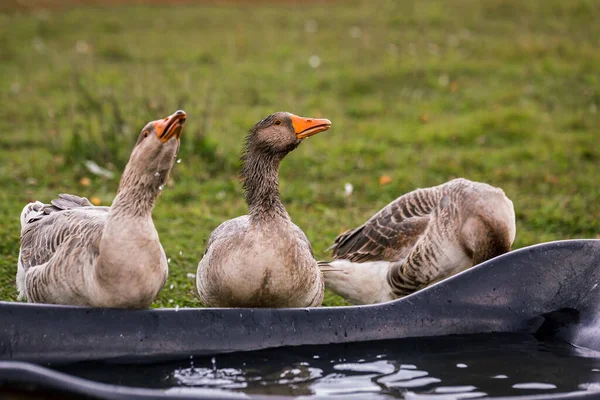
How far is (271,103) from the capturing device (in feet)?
41.6

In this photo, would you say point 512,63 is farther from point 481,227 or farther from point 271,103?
point 481,227

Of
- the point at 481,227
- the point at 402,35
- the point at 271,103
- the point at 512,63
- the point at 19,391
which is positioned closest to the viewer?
the point at 19,391

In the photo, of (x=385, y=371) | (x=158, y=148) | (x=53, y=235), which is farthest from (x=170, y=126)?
(x=385, y=371)

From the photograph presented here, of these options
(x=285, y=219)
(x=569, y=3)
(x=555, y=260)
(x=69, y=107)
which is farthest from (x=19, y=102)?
(x=569, y=3)

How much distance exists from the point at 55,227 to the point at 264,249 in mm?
1352

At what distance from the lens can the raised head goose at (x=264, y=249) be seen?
514cm

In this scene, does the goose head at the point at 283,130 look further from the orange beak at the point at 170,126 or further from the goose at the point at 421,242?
the goose at the point at 421,242

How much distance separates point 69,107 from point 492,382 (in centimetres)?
858

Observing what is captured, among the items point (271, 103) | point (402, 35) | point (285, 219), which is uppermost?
point (402, 35)

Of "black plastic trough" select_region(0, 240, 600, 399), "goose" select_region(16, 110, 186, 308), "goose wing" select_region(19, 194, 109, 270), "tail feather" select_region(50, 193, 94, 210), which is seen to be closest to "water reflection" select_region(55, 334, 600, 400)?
"black plastic trough" select_region(0, 240, 600, 399)

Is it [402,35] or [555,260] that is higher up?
[402,35]

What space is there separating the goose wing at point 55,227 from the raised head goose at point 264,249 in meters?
0.78

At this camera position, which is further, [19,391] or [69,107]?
[69,107]

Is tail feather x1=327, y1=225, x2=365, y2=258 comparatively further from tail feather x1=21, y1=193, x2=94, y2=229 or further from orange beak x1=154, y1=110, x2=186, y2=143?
orange beak x1=154, y1=110, x2=186, y2=143
